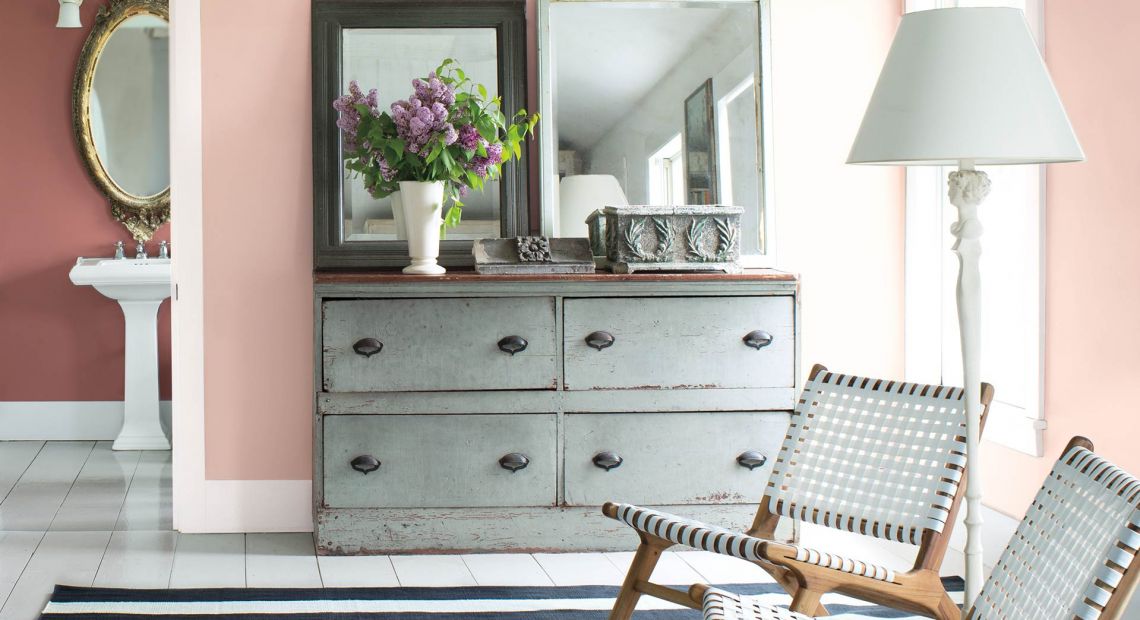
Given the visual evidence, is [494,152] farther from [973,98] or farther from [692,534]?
[973,98]

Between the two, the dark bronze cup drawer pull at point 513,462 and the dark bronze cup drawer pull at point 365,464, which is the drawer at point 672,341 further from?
the dark bronze cup drawer pull at point 365,464

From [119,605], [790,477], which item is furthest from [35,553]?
[790,477]

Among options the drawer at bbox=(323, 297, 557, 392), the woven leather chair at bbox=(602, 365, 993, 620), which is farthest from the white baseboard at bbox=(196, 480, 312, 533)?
the woven leather chair at bbox=(602, 365, 993, 620)

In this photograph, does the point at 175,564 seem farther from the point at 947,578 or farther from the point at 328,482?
the point at 947,578

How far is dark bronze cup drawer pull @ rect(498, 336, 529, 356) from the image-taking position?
3.42m

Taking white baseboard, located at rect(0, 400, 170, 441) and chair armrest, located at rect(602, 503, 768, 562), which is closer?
chair armrest, located at rect(602, 503, 768, 562)

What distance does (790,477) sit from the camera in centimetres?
263

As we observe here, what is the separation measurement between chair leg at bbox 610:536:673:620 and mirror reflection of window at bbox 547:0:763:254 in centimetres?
164

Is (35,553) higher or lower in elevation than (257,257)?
lower

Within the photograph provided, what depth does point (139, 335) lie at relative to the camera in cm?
540

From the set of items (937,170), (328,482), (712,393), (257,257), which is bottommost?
(328,482)

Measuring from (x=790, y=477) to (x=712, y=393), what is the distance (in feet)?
2.83

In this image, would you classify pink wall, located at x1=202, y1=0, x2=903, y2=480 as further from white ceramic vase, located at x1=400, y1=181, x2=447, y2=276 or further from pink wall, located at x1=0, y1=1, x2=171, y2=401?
pink wall, located at x1=0, y1=1, x2=171, y2=401

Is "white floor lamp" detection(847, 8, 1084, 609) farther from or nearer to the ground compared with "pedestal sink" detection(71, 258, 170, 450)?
farther from the ground
